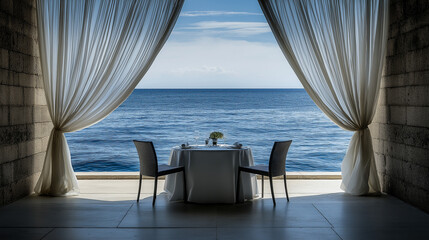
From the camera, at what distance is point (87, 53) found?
5.62 m

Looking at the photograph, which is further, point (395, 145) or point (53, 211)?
point (395, 145)

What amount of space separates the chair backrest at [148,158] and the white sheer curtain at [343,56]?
6.55ft

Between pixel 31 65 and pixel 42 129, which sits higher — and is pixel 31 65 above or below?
above

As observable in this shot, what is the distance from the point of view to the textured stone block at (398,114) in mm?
5109

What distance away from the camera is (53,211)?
473cm

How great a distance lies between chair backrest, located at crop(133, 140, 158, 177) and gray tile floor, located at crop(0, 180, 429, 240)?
13.8 inches

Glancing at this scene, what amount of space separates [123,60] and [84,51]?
0.47 m

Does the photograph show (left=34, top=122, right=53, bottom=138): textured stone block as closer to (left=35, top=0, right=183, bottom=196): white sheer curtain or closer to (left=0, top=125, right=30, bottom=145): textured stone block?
(left=0, top=125, right=30, bottom=145): textured stone block

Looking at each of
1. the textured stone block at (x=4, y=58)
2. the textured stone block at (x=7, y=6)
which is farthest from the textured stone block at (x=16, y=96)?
the textured stone block at (x=7, y=6)

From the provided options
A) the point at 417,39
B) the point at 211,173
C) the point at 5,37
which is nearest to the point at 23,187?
the point at 5,37

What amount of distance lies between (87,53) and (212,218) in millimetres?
2538

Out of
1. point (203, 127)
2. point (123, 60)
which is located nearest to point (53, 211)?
point (123, 60)

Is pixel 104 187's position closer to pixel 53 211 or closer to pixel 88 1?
pixel 53 211

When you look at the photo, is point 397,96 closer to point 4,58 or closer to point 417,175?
point 417,175
